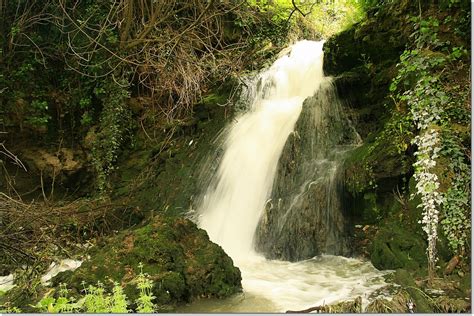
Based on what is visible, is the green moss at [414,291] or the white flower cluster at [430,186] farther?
the white flower cluster at [430,186]

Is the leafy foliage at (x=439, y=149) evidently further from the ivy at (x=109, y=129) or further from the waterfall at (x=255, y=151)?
the ivy at (x=109, y=129)

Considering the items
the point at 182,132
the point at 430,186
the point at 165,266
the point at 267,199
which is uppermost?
the point at 182,132

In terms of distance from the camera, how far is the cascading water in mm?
4953

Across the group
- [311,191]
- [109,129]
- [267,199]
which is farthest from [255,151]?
[109,129]

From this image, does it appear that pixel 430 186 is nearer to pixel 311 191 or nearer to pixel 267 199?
pixel 311 191

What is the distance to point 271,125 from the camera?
8984 millimetres

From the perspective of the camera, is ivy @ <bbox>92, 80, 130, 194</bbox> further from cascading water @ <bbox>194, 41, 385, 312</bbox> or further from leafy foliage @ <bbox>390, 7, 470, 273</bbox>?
leafy foliage @ <bbox>390, 7, 470, 273</bbox>

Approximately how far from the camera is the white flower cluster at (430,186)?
15.3 feet

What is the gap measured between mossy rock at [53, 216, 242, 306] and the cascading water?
335mm

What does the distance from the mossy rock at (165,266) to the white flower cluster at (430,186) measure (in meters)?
2.11

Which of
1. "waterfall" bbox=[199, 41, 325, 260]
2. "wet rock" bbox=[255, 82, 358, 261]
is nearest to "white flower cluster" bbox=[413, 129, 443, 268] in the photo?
"wet rock" bbox=[255, 82, 358, 261]

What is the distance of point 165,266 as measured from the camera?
490 cm

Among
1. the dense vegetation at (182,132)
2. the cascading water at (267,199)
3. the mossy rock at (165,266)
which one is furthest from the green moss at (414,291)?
the mossy rock at (165,266)

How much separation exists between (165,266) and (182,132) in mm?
5721
